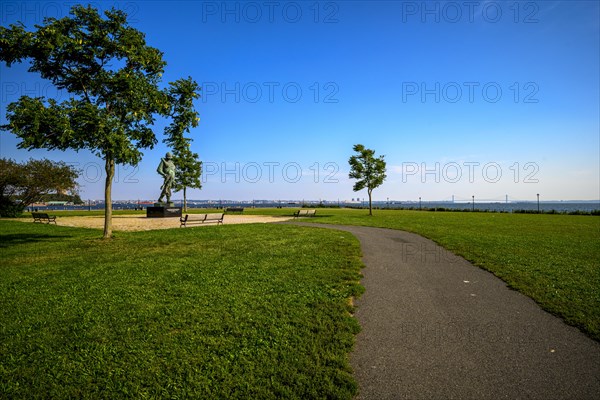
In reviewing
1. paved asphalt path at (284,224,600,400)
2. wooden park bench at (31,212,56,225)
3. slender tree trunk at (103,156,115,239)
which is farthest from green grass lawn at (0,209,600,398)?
wooden park bench at (31,212,56,225)

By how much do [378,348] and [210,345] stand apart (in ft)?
8.42

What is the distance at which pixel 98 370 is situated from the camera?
3.84 metres

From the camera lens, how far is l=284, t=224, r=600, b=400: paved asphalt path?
11.7ft

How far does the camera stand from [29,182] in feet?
126

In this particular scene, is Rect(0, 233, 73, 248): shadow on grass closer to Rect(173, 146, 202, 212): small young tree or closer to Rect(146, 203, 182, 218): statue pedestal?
Rect(146, 203, 182, 218): statue pedestal

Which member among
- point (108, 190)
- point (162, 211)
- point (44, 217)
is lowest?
point (44, 217)

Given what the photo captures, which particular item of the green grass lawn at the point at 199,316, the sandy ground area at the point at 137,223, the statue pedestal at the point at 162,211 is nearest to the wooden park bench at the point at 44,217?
the sandy ground area at the point at 137,223

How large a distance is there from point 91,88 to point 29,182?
35.6 m

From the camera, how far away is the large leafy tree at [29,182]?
3674 cm

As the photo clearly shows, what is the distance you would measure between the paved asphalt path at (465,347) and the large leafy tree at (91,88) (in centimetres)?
1238

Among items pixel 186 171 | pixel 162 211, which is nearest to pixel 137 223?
pixel 162 211

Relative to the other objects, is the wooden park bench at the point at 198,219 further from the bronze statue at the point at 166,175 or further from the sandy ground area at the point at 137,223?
the bronze statue at the point at 166,175

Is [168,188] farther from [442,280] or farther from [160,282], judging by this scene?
[442,280]

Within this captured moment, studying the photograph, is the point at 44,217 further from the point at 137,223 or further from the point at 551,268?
the point at 551,268
